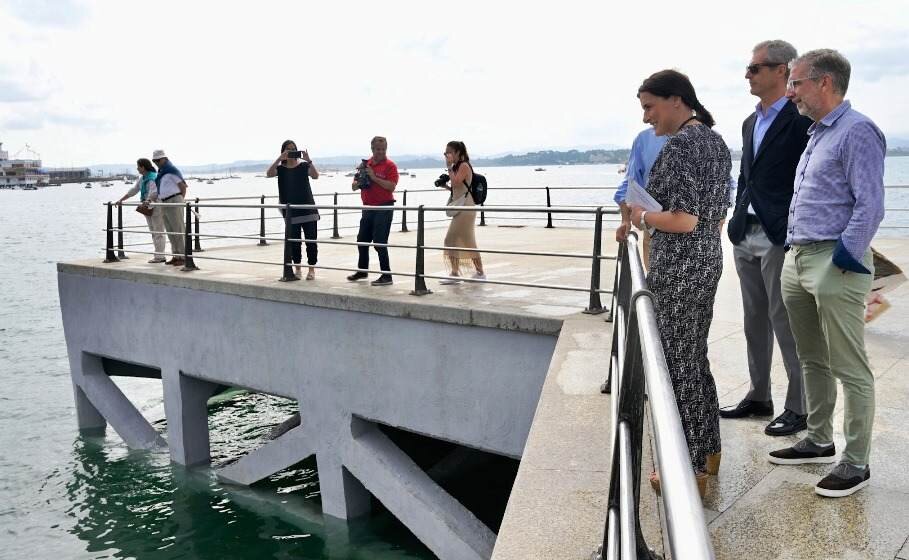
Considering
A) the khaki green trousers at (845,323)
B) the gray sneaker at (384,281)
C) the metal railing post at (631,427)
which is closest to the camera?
the metal railing post at (631,427)

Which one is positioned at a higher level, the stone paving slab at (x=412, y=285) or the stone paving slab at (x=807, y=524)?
the stone paving slab at (x=412, y=285)

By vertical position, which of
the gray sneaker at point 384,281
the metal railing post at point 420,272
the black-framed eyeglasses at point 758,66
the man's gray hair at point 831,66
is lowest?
the gray sneaker at point 384,281

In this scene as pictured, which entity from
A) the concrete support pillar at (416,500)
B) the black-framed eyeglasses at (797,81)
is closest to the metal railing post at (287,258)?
the concrete support pillar at (416,500)

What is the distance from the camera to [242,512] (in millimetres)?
9133

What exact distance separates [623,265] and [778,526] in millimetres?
1681

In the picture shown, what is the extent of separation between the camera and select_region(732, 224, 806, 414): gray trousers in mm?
4188

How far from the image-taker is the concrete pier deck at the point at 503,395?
317cm

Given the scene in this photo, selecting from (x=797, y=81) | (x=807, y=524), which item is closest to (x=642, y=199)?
(x=797, y=81)

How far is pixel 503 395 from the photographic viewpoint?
6.88m

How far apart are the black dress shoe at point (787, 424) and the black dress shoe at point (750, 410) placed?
226 millimetres

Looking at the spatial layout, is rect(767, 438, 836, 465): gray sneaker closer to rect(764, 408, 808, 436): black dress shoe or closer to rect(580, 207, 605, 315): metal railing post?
rect(764, 408, 808, 436): black dress shoe

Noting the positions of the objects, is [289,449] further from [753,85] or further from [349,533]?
[753,85]

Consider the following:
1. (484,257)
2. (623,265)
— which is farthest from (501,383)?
(484,257)

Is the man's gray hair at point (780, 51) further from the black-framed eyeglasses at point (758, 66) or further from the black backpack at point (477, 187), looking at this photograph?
the black backpack at point (477, 187)
